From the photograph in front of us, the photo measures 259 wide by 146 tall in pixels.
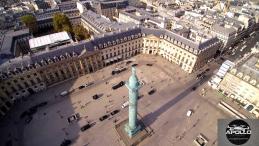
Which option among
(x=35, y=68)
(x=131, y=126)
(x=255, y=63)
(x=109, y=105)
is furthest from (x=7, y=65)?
(x=255, y=63)

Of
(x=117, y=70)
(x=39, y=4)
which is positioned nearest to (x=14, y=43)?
(x=117, y=70)

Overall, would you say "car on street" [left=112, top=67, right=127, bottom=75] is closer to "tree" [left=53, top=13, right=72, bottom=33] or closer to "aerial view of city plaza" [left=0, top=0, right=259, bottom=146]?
"aerial view of city plaza" [left=0, top=0, right=259, bottom=146]

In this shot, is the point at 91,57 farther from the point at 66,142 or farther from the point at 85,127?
the point at 66,142

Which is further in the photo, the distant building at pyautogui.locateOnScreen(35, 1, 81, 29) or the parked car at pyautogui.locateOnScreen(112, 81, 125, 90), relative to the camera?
the distant building at pyautogui.locateOnScreen(35, 1, 81, 29)

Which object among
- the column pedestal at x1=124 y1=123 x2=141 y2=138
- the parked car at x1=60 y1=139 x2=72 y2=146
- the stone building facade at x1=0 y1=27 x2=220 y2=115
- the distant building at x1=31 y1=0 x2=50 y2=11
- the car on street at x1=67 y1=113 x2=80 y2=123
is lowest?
the parked car at x1=60 y1=139 x2=72 y2=146

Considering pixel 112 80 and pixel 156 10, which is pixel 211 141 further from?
pixel 156 10

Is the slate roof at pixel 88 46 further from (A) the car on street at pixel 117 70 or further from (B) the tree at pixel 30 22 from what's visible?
(B) the tree at pixel 30 22

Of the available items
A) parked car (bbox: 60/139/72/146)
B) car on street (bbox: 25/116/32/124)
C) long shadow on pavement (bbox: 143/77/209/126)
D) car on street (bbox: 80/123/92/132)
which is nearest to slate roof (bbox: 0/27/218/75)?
long shadow on pavement (bbox: 143/77/209/126)

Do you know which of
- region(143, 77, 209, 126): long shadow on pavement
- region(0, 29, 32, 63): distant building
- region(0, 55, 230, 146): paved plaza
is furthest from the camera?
region(0, 29, 32, 63): distant building
